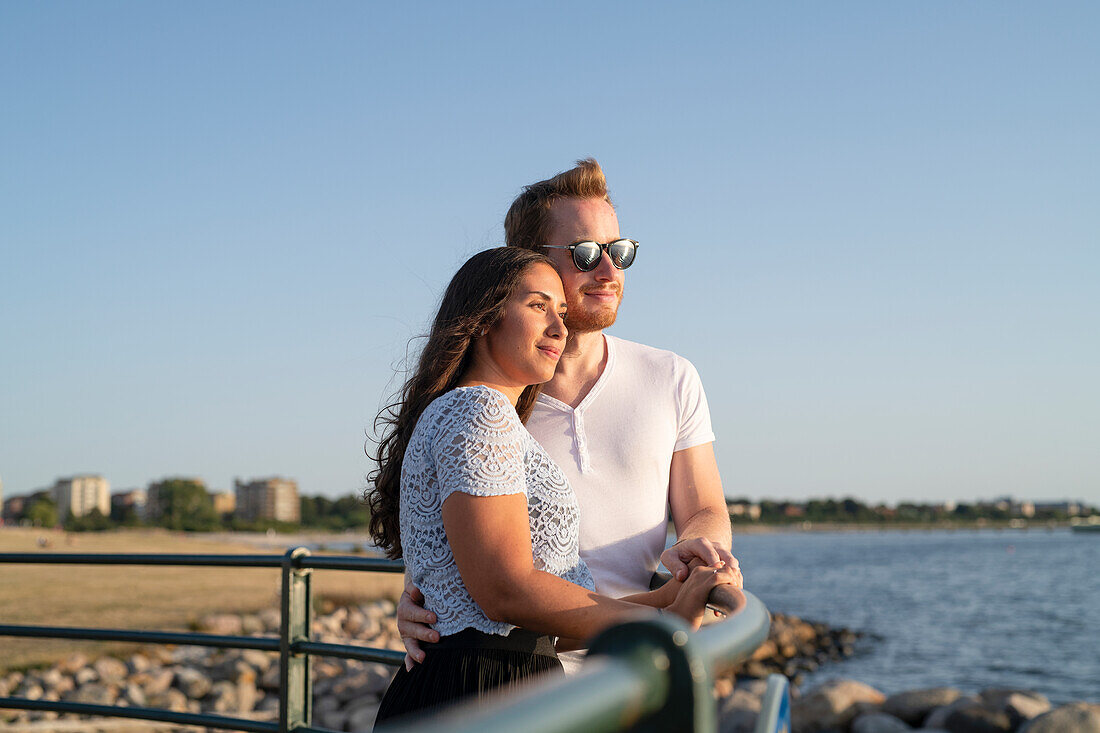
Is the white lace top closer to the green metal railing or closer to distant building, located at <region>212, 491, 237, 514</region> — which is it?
the green metal railing

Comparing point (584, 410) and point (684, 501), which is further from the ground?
point (584, 410)

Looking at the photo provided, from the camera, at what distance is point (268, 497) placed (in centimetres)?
17662

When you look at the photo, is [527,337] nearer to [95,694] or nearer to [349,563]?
[349,563]

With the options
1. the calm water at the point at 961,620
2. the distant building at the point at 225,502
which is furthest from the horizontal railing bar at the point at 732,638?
the distant building at the point at 225,502

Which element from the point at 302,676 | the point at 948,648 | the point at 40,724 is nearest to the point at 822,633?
the point at 948,648

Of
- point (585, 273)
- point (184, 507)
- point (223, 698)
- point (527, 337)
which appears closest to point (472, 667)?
point (527, 337)

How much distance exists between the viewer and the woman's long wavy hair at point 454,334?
2.08m

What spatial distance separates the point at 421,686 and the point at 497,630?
0.21 m

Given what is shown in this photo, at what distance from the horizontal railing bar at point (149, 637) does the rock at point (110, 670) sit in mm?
8451

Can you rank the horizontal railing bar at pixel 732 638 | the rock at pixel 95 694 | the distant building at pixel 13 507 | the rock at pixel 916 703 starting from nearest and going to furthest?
the horizontal railing bar at pixel 732 638, the rock at pixel 95 694, the rock at pixel 916 703, the distant building at pixel 13 507

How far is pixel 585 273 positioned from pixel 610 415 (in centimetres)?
Result: 42

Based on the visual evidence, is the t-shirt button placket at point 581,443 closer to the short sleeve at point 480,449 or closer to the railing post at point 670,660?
the short sleeve at point 480,449

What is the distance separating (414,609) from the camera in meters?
1.97

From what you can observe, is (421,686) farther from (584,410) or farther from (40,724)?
(40,724)
